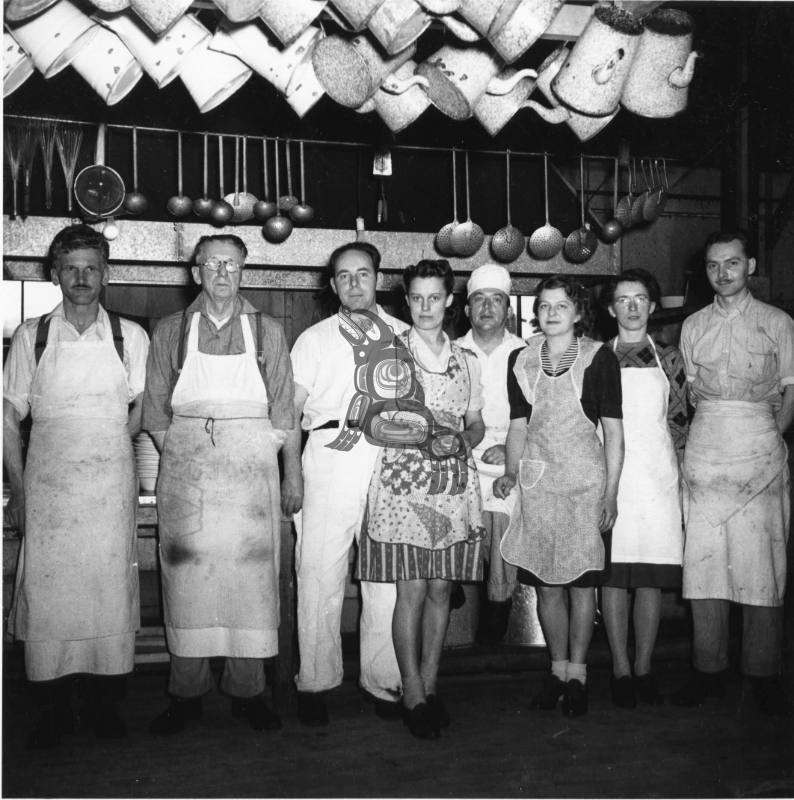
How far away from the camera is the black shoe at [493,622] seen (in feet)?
12.3

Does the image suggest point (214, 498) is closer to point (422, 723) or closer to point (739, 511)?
point (422, 723)

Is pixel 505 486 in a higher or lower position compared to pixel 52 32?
lower

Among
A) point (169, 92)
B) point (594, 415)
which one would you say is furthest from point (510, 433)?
point (169, 92)

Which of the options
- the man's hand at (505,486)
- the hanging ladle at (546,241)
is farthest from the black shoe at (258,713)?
the hanging ladle at (546,241)

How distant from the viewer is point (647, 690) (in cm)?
332

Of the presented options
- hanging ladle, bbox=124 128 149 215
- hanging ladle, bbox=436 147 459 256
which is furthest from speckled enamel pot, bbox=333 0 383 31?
hanging ladle, bbox=436 147 459 256

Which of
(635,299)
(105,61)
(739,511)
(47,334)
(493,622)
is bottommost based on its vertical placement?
(493,622)

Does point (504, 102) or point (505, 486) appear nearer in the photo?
point (504, 102)

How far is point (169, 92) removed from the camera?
18.9 ft

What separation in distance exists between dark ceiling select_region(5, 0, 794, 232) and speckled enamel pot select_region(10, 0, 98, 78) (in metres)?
2.30

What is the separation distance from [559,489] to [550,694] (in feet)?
2.59

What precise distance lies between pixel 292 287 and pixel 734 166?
3123 mm

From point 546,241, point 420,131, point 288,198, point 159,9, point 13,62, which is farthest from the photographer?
point 420,131

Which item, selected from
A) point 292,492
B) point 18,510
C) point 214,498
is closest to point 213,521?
point 214,498
